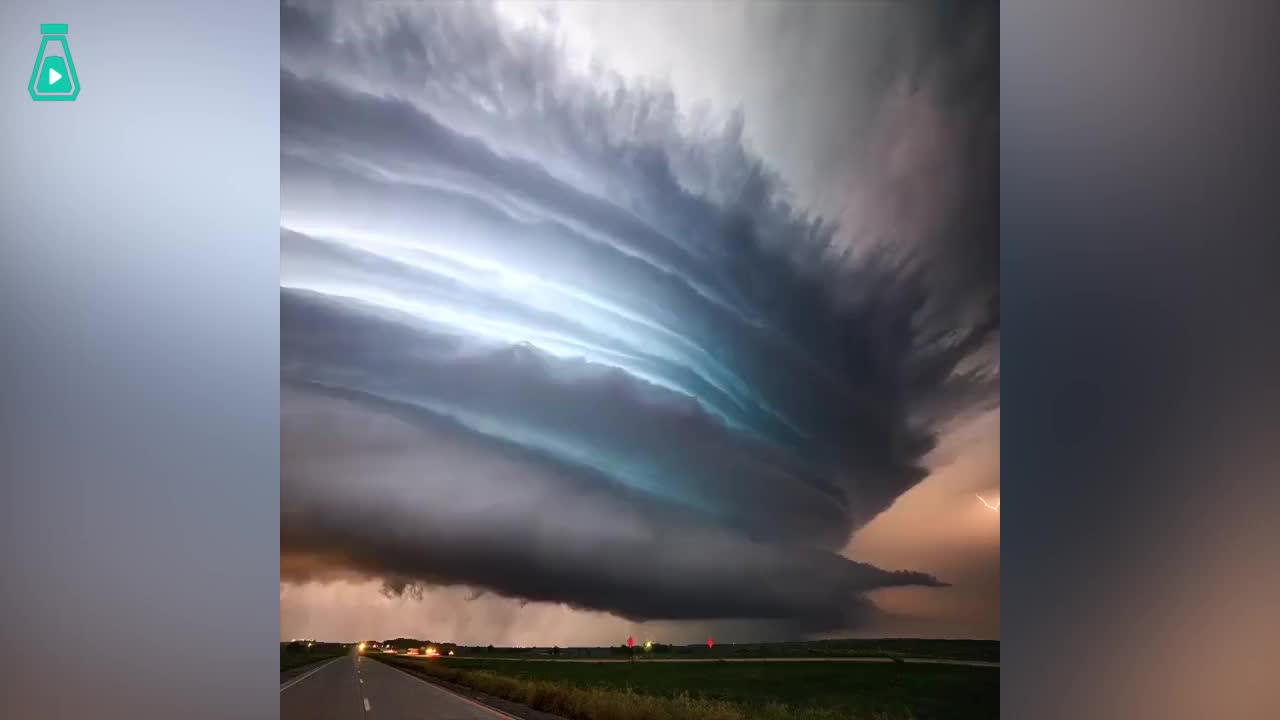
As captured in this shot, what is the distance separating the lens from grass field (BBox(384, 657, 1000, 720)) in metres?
3.18

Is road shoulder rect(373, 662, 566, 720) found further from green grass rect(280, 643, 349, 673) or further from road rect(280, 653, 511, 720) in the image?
green grass rect(280, 643, 349, 673)

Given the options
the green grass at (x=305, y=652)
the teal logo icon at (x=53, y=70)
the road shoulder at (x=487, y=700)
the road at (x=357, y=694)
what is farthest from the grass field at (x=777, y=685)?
the teal logo icon at (x=53, y=70)

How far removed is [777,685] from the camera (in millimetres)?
3277

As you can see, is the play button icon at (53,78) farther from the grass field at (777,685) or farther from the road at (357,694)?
the grass field at (777,685)

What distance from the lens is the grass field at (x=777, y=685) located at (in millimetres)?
3178

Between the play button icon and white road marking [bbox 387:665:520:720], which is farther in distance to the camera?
white road marking [bbox 387:665:520:720]

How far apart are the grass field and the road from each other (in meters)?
0.21

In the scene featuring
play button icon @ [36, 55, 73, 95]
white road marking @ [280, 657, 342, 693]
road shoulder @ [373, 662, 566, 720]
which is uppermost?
play button icon @ [36, 55, 73, 95]

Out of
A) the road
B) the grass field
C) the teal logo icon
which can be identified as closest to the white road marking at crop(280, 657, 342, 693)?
the road

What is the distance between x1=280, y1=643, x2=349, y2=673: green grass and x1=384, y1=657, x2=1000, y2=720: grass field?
0.54 metres

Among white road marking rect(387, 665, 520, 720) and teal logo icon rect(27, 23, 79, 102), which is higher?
teal logo icon rect(27, 23, 79, 102)

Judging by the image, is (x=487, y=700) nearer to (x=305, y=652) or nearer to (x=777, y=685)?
(x=305, y=652)

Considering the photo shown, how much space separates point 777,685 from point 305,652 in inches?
81.3

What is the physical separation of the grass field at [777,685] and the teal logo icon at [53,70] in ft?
9.47
